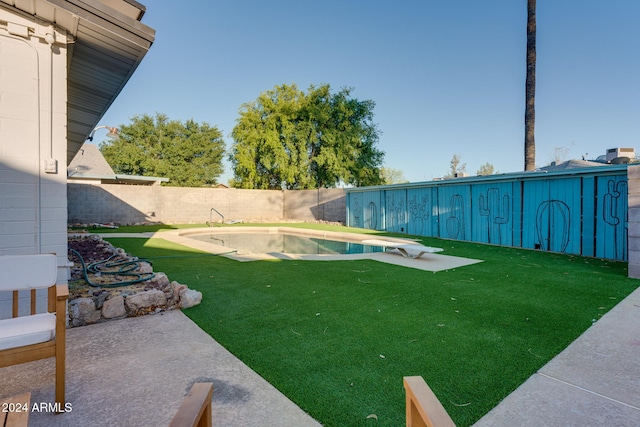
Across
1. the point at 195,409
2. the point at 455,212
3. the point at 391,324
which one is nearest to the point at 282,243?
the point at 455,212

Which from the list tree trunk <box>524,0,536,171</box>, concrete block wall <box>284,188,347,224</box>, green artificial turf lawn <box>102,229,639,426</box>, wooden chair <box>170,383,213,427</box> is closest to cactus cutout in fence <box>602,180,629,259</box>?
green artificial turf lawn <box>102,229,639,426</box>

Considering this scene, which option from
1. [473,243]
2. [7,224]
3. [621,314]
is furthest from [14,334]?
[473,243]

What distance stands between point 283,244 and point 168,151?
27.1m

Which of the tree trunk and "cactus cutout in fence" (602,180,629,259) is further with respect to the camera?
the tree trunk

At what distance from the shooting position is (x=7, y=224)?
9.14 feet

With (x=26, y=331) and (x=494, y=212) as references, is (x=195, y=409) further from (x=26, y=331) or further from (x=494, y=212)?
(x=494, y=212)

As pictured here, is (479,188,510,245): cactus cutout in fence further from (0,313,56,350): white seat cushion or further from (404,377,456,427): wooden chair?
(0,313,56,350): white seat cushion

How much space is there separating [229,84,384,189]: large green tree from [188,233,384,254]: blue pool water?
386 inches

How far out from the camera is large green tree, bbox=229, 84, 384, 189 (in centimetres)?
2167

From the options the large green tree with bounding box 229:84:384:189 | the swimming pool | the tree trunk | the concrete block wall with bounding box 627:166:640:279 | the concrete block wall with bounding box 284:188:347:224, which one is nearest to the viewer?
the concrete block wall with bounding box 627:166:640:279

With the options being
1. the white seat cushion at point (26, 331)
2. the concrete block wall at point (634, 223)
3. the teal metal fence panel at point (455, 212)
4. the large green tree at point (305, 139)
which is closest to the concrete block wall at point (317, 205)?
the large green tree at point (305, 139)

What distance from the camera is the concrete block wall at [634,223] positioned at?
496 cm

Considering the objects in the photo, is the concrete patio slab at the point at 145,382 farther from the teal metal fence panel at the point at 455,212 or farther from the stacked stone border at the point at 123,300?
the teal metal fence panel at the point at 455,212

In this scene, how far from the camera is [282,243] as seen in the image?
11047 mm
